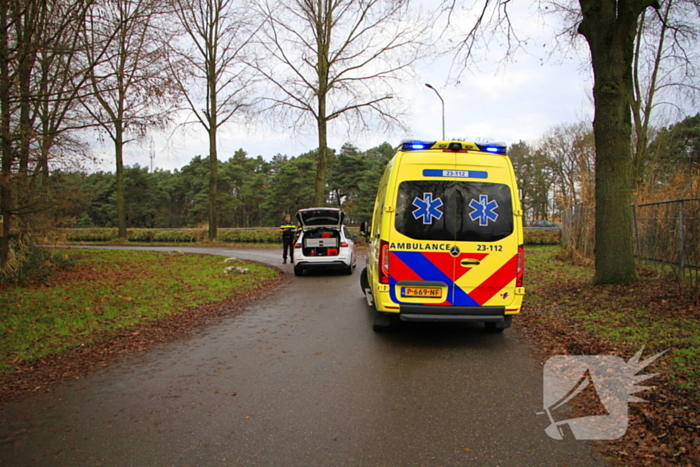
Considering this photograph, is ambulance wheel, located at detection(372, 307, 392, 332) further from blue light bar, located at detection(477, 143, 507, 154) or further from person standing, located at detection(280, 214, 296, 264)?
person standing, located at detection(280, 214, 296, 264)

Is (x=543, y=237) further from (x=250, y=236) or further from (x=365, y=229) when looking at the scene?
(x=365, y=229)

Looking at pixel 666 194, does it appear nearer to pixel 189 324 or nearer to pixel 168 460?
pixel 189 324

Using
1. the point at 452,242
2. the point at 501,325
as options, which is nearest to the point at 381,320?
the point at 452,242

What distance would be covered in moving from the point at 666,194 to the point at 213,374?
13620mm

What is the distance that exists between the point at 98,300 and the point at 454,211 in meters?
7.20

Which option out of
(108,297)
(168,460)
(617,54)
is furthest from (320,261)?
(168,460)

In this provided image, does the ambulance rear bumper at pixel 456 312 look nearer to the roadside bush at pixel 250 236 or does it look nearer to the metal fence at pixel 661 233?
the metal fence at pixel 661 233

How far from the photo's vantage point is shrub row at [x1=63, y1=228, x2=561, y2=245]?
29406 mm

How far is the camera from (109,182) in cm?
7000

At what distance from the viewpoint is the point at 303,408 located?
13.8ft

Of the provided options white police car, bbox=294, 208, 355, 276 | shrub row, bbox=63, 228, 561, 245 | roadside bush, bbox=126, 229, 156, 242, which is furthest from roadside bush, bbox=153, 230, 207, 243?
white police car, bbox=294, 208, 355, 276

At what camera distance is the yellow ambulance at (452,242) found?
626cm

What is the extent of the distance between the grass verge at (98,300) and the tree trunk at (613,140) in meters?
8.08

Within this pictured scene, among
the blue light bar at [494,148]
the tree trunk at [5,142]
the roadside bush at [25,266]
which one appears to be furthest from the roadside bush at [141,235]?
the blue light bar at [494,148]
